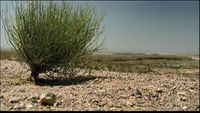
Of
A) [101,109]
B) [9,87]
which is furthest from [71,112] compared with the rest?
[9,87]

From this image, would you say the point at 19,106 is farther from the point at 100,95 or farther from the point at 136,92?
the point at 136,92

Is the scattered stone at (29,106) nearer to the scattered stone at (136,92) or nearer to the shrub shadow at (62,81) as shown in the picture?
the scattered stone at (136,92)

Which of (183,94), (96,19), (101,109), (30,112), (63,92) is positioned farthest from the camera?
(96,19)

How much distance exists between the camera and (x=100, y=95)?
31.9 feet

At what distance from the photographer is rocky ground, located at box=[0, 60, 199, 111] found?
855 centimetres

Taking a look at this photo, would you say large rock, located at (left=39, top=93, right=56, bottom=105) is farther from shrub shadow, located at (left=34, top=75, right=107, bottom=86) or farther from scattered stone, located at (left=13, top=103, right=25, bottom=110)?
shrub shadow, located at (left=34, top=75, right=107, bottom=86)

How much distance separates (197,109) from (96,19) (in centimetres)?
468

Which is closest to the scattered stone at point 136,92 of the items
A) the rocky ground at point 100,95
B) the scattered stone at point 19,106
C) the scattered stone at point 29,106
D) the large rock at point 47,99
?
the rocky ground at point 100,95

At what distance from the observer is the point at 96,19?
1284cm

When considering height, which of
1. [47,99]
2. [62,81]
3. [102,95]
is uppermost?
[47,99]

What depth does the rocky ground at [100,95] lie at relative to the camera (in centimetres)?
855

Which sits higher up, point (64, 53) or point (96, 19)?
point (96, 19)

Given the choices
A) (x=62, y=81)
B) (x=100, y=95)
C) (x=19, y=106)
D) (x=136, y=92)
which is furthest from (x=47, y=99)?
(x=62, y=81)

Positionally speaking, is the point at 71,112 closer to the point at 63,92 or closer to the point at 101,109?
the point at 101,109
